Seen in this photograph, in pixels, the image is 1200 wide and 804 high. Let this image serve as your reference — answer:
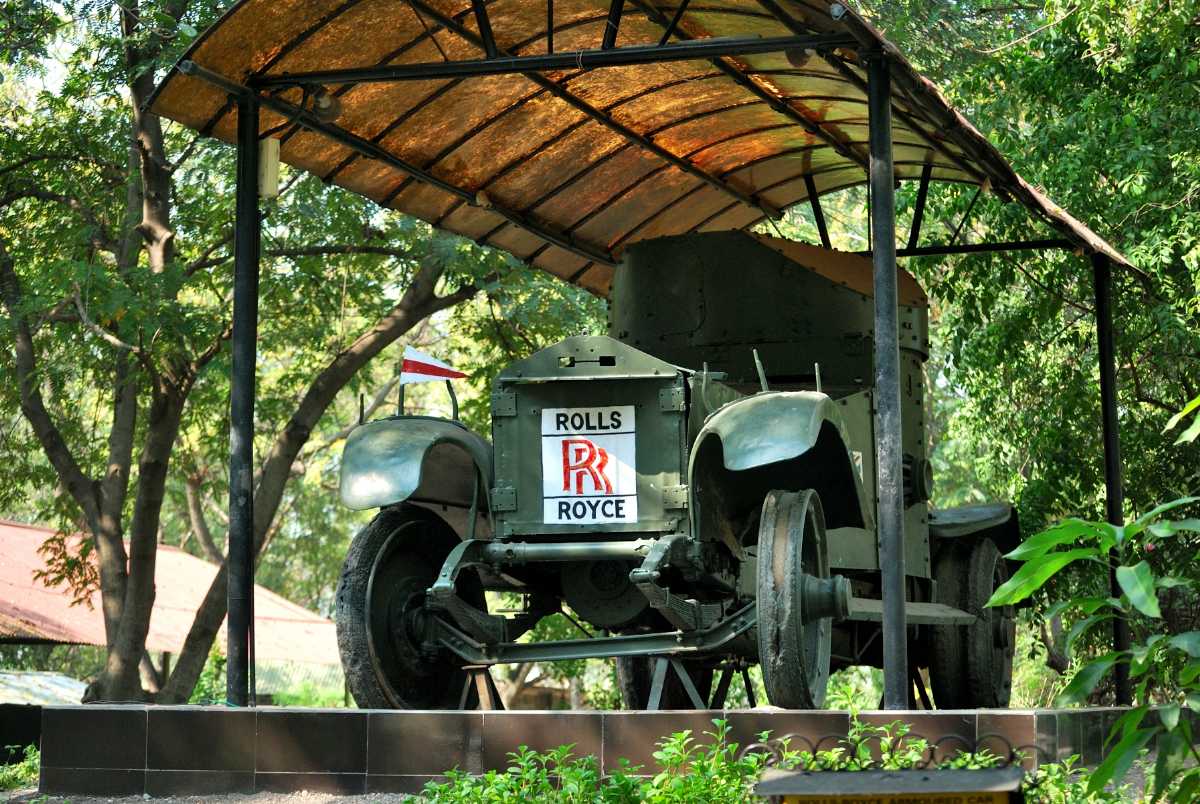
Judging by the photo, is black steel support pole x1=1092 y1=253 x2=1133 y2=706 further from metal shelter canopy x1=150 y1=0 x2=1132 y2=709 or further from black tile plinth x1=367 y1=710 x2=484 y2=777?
black tile plinth x1=367 y1=710 x2=484 y2=777

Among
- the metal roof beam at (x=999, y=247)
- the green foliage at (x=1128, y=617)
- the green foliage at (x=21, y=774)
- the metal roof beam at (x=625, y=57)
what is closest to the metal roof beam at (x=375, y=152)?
the metal roof beam at (x=625, y=57)

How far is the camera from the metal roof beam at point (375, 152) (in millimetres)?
10242

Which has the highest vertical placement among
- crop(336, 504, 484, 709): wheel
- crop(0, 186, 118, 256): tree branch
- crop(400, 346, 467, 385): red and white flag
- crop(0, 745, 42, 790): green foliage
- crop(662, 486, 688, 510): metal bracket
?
crop(0, 186, 118, 256): tree branch

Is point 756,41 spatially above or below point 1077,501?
above

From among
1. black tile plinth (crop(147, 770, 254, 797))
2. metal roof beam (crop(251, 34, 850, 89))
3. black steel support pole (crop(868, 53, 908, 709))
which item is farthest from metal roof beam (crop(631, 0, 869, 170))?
black tile plinth (crop(147, 770, 254, 797))

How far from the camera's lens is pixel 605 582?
9.98 m

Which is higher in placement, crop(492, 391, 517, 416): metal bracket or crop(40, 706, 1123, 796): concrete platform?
crop(492, 391, 517, 416): metal bracket

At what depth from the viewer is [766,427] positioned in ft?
29.0

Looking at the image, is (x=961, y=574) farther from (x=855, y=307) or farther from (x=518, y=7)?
(x=518, y=7)

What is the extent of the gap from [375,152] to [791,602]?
4788 millimetres

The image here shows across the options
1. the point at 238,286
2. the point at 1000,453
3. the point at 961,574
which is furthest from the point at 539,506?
the point at 1000,453

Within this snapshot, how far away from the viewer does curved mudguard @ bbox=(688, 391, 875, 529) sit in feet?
28.6

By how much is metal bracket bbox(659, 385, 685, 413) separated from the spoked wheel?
73 cm

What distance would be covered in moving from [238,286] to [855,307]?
428 centimetres
